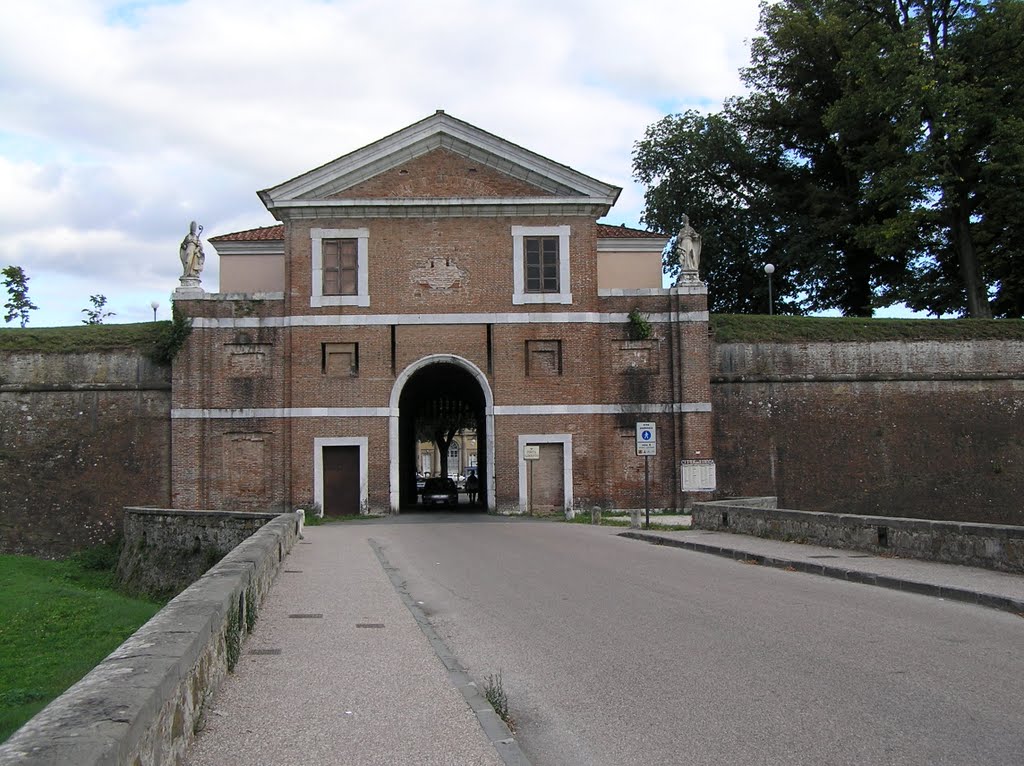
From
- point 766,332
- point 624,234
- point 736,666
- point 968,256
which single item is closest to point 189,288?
point 624,234

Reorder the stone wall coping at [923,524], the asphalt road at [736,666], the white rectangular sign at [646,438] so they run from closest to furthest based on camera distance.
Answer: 1. the asphalt road at [736,666]
2. the stone wall coping at [923,524]
3. the white rectangular sign at [646,438]

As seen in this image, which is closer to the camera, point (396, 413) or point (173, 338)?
point (173, 338)

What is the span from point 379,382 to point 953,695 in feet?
87.2

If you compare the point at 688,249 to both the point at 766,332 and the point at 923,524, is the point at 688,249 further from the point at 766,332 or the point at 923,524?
the point at 923,524

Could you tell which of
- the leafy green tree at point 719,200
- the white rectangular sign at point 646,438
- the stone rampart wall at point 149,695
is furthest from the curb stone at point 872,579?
the leafy green tree at point 719,200

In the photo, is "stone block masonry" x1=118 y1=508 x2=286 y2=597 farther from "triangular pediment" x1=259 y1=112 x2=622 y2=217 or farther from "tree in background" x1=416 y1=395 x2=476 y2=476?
"tree in background" x1=416 y1=395 x2=476 y2=476

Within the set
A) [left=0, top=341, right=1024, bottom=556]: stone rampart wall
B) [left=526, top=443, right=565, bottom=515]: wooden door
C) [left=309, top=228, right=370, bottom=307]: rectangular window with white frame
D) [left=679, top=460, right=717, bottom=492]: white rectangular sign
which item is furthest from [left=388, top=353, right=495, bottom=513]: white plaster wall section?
[left=679, top=460, right=717, bottom=492]: white rectangular sign

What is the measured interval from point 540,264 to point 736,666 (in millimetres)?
25964

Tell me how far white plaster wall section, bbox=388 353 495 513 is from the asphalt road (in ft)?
57.9

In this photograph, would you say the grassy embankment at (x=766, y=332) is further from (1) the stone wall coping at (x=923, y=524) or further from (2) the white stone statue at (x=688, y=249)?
(1) the stone wall coping at (x=923, y=524)

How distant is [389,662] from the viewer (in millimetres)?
8047

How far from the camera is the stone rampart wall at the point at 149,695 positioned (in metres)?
3.58

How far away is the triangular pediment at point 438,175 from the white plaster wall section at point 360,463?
7.80 metres

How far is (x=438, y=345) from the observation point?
1270 inches
